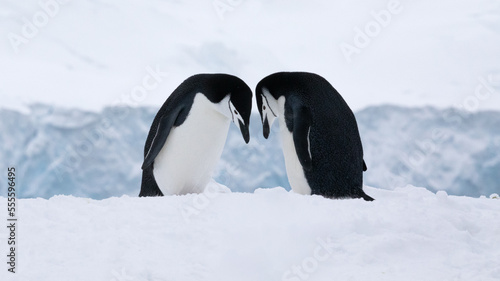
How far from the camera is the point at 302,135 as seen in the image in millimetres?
2953

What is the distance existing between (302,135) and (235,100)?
1.58 ft

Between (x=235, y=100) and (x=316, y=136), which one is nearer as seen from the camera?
(x=316, y=136)

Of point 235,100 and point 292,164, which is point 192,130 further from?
point 292,164

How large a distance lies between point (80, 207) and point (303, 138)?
45.8 inches

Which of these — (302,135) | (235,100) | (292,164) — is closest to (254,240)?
(302,135)

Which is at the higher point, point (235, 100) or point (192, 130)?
point (235, 100)

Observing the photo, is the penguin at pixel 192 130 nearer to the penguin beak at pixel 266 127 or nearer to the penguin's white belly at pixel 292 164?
the penguin beak at pixel 266 127

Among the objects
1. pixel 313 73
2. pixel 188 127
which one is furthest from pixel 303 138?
pixel 188 127

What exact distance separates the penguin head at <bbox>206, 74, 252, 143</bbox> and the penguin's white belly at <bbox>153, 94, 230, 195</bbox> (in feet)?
0.33

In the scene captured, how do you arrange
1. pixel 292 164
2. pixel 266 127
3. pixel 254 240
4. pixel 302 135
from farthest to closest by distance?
pixel 266 127, pixel 292 164, pixel 302 135, pixel 254 240

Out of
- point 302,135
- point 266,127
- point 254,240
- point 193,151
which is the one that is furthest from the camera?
point 193,151

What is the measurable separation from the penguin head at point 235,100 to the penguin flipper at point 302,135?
1.04 ft

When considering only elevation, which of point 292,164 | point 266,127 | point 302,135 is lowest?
point 292,164

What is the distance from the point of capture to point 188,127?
3.38 m
